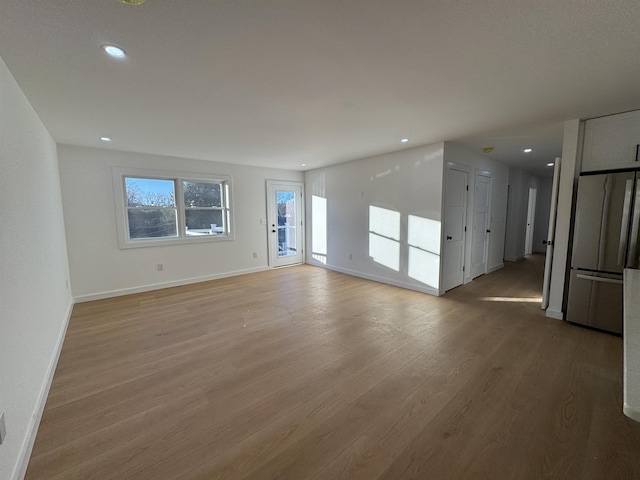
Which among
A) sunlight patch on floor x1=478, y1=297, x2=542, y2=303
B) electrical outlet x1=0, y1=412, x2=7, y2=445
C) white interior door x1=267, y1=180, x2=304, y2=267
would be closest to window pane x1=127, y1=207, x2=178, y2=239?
white interior door x1=267, y1=180, x2=304, y2=267

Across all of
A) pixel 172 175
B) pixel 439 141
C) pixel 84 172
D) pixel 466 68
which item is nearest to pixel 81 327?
pixel 84 172

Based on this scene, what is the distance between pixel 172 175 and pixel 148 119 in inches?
81.7

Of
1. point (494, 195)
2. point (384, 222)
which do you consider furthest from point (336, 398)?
point (494, 195)

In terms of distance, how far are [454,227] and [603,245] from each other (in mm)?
1837

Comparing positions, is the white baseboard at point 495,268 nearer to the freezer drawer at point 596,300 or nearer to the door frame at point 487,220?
the door frame at point 487,220

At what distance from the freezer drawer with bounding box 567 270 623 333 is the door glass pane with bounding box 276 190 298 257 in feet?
16.9

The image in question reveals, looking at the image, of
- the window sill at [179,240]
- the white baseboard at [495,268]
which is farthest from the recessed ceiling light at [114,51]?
the white baseboard at [495,268]

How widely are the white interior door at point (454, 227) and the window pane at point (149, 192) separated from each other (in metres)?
4.77

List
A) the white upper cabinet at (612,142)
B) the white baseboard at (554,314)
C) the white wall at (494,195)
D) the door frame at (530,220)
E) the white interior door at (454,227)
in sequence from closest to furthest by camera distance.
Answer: the white upper cabinet at (612,142), the white baseboard at (554,314), the white interior door at (454,227), the white wall at (494,195), the door frame at (530,220)

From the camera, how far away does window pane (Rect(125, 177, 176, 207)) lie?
14.8 feet

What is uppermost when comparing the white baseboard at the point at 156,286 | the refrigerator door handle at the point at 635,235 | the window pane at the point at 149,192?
the window pane at the point at 149,192

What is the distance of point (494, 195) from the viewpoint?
18.6ft

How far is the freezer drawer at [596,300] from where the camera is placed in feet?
9.29

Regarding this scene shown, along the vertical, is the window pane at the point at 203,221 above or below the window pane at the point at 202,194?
below
